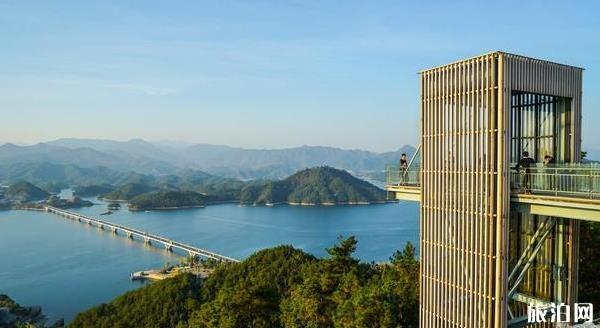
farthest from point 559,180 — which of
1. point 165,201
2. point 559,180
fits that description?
point 165,201

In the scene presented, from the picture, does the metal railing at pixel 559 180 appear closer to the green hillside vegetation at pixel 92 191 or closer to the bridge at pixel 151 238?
the bridge at pixel 151 238

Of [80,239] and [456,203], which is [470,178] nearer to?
[456,203]

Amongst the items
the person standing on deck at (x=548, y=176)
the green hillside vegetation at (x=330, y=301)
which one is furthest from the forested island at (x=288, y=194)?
the person standing on deck at (x=548, y=176)

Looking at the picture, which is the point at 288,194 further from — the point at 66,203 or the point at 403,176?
the point at 403,176

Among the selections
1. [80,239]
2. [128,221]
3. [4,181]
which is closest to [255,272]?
[80,239]

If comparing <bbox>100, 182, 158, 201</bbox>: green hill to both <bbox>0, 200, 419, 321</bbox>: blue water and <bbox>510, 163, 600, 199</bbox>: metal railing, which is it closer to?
<bbox>0, 200, 419, 321</bbox>: blue water

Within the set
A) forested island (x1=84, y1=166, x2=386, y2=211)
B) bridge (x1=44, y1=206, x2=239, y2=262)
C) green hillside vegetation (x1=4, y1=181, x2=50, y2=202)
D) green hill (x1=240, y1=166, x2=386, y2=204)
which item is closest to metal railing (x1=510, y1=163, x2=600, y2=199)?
bridge (x1=44, y1=206, x2=239, y2=262)

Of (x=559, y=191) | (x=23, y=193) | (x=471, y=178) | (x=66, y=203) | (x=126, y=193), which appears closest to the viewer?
(x=559, y=191)
